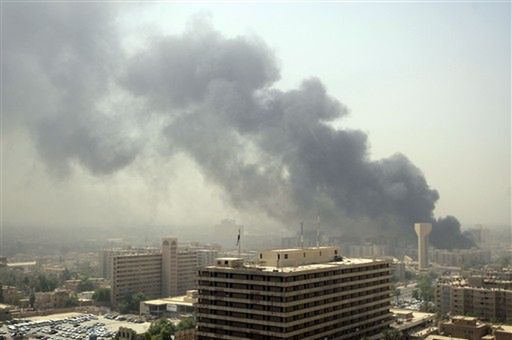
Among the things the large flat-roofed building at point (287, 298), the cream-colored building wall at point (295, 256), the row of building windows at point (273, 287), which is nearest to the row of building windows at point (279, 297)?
the large flat-roofed building at point (287, 298)

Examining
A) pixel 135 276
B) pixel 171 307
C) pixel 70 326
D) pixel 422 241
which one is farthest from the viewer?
pixel 422 241

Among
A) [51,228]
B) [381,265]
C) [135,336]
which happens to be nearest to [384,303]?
[381,265]

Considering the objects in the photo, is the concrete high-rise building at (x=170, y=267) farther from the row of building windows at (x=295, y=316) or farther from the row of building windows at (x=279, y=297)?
the row of building windows at (x=279, y=297)

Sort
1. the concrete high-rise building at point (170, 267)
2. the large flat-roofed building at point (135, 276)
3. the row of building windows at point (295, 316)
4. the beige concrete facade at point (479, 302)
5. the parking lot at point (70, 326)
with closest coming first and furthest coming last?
the row of building windows at point (295, 316)
the parking lot at point (70, 326)
the beige concrete facade at point (479, 302)
the large flat-roofed building at point (135, 276)
the concrete high-rise building at point (170, 267)

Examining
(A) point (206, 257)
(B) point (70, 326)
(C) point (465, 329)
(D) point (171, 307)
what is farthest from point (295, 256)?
(A) point (206, 257)

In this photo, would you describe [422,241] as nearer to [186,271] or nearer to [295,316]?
[186,271]

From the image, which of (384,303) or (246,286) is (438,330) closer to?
(384,303)

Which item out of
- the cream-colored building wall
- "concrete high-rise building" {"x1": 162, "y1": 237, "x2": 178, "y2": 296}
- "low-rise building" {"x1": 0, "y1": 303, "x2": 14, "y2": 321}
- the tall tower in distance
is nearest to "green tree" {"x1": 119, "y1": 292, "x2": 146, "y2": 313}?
"concrete high-rise building" {"x1": 162, "y1": 237, "x2": 178, "y2": 296}
